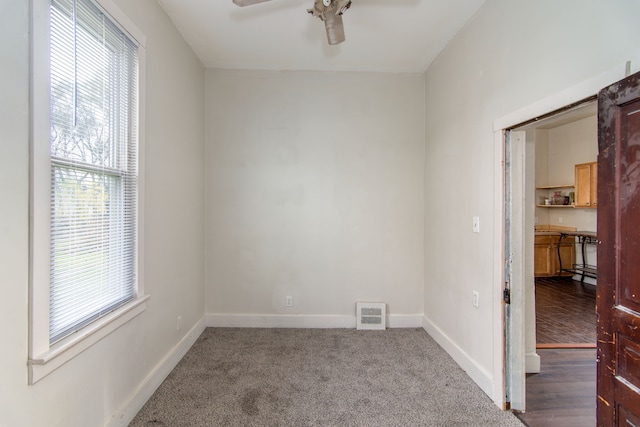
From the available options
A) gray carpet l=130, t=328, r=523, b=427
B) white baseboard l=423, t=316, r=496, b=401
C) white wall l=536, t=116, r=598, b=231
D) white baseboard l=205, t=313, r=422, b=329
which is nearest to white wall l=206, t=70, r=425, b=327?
white baseboard l=205, t=313, r=422, b=329

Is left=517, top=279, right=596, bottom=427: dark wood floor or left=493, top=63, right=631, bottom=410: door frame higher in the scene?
left=493, top=63, right=631, bottom=410: door frame

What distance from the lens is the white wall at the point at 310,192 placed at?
3.17 meters

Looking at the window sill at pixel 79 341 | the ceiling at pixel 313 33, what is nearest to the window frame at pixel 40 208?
the window sill at pixel 79 341

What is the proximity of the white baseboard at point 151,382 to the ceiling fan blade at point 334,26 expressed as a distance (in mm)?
2712

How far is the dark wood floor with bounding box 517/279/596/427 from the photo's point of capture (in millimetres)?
1885

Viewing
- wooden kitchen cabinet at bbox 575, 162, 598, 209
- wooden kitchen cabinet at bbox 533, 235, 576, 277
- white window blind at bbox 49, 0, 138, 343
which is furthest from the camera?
wooden kitchen cabinet at bbox 533, 235, 576, 277

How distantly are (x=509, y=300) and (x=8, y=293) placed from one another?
2.59 m

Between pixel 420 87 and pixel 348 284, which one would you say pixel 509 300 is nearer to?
pixel 348 284

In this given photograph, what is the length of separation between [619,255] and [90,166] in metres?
2.35

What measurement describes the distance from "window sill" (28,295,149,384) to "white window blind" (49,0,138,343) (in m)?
0.04

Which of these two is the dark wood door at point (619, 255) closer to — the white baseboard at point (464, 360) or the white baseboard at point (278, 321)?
the white baseboard at point (464, 360)

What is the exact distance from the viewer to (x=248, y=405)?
192cm

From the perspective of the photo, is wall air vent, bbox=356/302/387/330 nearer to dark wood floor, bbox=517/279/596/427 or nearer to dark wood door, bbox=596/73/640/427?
dark wood floor, bbox=517/279/596/427

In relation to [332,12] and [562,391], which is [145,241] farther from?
[562,391]
